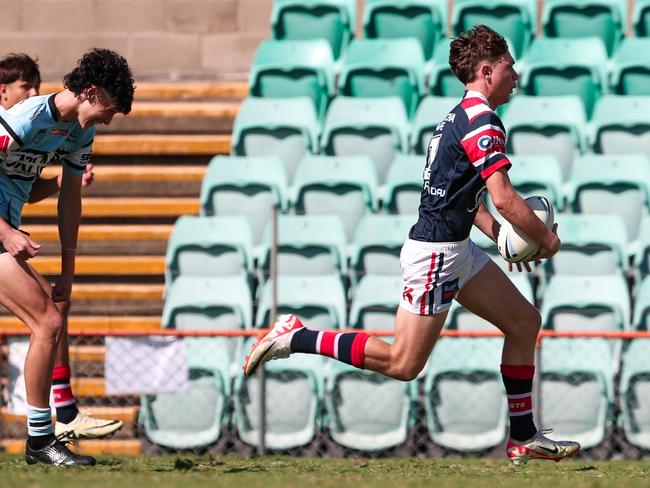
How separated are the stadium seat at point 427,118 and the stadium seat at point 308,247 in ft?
3.93

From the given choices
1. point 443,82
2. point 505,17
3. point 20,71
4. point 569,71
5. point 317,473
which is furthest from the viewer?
point 505,17

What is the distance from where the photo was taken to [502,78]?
5.94 metres

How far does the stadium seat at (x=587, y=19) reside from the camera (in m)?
11.7

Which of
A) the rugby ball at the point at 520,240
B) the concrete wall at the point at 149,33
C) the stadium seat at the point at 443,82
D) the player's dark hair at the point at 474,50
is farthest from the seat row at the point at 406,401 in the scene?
the concrete wall at the point at 149,33

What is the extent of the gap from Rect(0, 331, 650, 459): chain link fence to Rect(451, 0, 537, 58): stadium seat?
3752 mm

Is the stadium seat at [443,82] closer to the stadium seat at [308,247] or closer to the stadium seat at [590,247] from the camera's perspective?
the stadium seat at [308,247]

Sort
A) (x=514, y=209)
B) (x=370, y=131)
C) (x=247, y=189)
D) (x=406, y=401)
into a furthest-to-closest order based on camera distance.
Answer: (x=370, y=131), (x=247, y=189), (x=406, y=401), (x=514, y=209)

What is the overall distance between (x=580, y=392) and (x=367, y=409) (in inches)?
56.4

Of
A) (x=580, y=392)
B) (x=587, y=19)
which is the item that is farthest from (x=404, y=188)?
(x=587, y=19)

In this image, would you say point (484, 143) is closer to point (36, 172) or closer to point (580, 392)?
point (36, 172)

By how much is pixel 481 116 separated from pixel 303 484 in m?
1.78

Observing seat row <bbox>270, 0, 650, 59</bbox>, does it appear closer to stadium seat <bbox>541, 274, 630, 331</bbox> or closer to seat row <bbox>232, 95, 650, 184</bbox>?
seat row <bbox>232, 95, 650, 184</bbox>

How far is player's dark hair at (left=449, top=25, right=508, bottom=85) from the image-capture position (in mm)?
5926

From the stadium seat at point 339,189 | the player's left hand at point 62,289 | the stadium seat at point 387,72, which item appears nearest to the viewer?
the player's left hand at point 62,289
